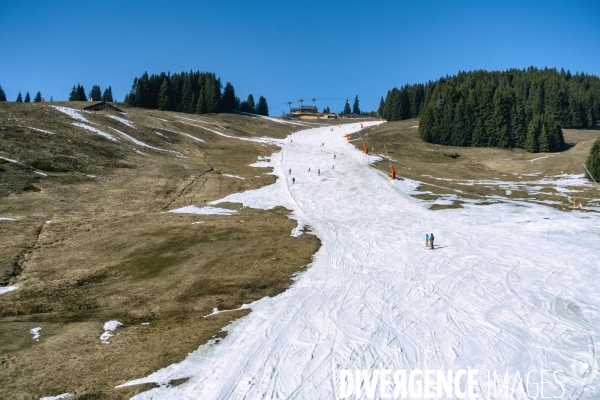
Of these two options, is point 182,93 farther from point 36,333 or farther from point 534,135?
point 36,333

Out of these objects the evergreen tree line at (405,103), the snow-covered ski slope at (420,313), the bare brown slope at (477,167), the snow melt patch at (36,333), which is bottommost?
the snow-covered ski slope at (420,313)

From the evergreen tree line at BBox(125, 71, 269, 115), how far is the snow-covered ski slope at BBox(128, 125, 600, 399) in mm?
109051

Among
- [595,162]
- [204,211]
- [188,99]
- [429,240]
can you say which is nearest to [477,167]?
[595,162]

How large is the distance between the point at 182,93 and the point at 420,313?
129838mm

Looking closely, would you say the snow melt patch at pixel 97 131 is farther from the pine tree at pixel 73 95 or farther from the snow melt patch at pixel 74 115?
the pine tree at pixel 73 95

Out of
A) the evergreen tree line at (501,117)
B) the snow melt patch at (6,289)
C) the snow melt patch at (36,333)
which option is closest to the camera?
the snow melt patch at (36,333)

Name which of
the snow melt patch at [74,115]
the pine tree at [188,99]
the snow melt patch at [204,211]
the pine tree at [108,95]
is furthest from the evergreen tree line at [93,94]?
the snow melt patch at [204,211]

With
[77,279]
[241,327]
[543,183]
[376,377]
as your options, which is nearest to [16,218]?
[77,279]

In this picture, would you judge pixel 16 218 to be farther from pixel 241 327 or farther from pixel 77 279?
pixel 241 327

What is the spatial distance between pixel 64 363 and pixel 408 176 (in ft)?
157

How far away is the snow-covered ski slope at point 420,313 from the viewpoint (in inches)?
444

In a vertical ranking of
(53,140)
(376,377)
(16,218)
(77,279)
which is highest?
(53,140)

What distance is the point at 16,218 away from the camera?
25.0 m

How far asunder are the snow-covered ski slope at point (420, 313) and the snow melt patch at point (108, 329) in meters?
3.23
